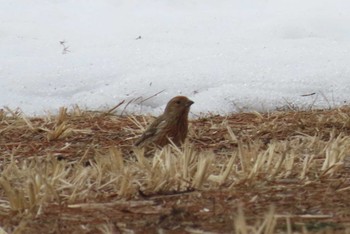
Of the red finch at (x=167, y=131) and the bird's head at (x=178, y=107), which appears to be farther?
the bird's head at (x=178, y=107)

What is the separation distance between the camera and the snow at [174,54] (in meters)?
10.2

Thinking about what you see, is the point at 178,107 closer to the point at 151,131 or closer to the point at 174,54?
the point at 151,131

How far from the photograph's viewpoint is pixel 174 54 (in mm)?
11711

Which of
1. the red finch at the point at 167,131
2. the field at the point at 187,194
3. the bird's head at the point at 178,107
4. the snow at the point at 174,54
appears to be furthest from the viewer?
the snow at the point at 174,54

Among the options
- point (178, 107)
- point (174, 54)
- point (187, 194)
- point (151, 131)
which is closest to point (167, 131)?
point (151, 131)

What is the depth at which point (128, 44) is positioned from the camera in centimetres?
1220

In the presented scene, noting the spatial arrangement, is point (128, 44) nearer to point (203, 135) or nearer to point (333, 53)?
point (333, 53)

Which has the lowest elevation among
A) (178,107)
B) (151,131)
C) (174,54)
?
(151,131)

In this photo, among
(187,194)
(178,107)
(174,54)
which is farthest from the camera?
(174,54)

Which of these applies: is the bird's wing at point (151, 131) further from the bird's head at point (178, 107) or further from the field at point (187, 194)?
the field at point (187, 194)

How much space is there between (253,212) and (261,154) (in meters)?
0.87

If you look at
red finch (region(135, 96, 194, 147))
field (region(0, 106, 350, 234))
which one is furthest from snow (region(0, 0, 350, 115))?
field (region(0, 106, 350, 234))

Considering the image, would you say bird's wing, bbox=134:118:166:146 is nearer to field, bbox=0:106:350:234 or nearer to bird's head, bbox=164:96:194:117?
bird's head, bbox=164:96:194:117

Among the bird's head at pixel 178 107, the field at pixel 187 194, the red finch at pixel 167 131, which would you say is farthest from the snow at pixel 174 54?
the field at pixel 187 194
